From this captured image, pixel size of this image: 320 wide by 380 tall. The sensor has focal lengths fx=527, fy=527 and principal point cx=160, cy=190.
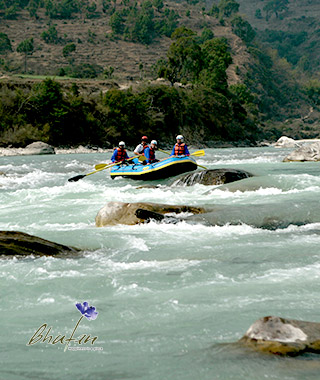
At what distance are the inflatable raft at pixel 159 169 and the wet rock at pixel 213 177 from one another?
1244mm

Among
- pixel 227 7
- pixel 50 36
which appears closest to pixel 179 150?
pixel 50 36

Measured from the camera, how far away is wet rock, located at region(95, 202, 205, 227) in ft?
33.6

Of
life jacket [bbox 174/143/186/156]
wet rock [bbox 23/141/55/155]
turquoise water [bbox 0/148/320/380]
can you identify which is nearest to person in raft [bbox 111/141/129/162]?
life jacket [bbox 174/143/186/156]

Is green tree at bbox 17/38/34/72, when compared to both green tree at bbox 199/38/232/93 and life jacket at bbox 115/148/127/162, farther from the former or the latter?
life jacket at bbox 115/148/127/162

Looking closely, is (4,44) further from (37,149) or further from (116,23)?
(37,149)

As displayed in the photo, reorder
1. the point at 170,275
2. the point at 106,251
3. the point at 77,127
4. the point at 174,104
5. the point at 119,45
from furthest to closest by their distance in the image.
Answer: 1. the point at 119,45
2. the point at 174,104
3. the point at 77,127
4. the point at 106,251
5. the point at 170,275

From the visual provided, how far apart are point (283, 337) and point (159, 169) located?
15.5m

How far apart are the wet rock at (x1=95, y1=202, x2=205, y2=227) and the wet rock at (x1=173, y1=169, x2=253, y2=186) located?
6227mm

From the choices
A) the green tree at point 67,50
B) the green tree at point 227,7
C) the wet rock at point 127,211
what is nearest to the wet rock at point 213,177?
the wet rock at point 127,211

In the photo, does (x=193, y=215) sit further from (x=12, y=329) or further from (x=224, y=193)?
(x=12, y=329)

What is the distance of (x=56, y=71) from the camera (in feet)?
326

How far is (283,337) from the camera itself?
3.78m

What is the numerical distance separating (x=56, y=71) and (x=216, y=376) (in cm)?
10062

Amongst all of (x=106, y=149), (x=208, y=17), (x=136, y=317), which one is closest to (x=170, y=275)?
(x=136, y=317)
